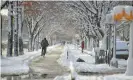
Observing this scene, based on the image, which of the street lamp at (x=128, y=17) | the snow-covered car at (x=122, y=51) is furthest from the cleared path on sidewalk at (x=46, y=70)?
the snow-covered car at (x=122, y=51)

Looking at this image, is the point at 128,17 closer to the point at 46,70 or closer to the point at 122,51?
A: the point at 46,70

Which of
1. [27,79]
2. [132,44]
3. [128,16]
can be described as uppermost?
[128,16]

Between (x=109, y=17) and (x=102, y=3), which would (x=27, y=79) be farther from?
(x=102, y=3)

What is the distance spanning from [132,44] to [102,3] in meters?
11.5

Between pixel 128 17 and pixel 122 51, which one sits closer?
pixel 128 17

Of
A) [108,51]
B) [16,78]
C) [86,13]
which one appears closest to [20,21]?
[86,13]

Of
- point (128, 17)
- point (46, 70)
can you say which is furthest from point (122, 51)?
point (128, 17)

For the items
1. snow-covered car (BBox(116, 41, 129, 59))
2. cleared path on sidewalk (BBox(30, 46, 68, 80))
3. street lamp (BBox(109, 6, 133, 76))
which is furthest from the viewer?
snow-covered car (BBox(116, 41, 129, 59))

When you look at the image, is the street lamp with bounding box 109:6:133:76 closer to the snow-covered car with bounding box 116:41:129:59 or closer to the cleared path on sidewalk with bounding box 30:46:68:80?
the cleared path on sidewalk with bounding box 30:46:68:80

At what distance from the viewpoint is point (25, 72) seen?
19.6m

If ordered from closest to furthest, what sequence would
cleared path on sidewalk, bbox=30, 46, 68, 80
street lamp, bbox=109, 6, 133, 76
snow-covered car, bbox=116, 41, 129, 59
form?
street lamp, bbox=109, 6, 133, 76 → cleared path on sidewalk, bbox=30, 46, 68, 80 → snow-covered car, bbox=116, 41, 129, 59

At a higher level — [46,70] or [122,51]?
[122,51]

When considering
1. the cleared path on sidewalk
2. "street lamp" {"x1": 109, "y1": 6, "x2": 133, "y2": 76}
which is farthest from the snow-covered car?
"street lamp" {"x1": 109, "y1": 6, "x2": 133, "y2": 76}

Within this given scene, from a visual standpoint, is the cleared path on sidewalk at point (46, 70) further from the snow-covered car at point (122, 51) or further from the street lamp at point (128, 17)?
the snow-covered car at point (122, 51)
